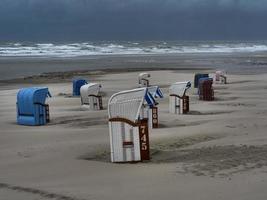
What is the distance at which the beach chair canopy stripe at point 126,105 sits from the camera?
824 cm

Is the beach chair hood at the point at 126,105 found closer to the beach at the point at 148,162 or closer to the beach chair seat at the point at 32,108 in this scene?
the beach at the point at 148,162

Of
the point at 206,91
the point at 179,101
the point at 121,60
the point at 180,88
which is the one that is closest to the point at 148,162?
the point at 179,101

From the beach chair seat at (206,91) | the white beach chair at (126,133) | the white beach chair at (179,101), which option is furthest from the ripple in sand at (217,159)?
the beach chair seat at (206,91)

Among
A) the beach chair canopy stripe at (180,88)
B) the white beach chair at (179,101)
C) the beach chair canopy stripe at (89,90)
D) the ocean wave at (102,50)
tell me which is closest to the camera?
the white beach chair at (179,101)

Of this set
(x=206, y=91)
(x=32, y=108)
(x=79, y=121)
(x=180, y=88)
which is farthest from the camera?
(x=206, y=91)

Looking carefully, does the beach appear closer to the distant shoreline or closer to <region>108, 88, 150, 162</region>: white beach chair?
<region>108, 88, 150, 162</region>: white beach chair

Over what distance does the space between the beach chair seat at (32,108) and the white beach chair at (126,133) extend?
5.00 m

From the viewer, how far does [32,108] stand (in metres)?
13.1

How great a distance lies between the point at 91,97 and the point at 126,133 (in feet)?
25.1

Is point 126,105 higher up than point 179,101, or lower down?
higher up

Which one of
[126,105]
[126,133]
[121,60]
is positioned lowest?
[121,60]

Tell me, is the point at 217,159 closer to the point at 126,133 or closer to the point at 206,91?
the point at 126,133

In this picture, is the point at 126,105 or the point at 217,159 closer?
the point at 217,159

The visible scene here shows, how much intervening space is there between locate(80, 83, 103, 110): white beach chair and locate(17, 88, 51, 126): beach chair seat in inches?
98.3
